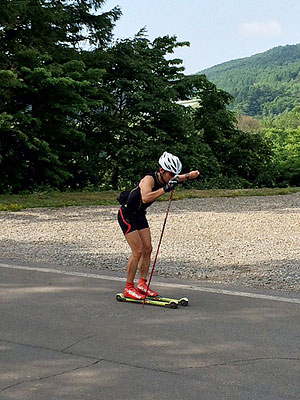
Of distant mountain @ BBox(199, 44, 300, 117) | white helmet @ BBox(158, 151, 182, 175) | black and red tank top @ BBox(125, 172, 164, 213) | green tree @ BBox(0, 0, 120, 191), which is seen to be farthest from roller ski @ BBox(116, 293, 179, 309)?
distant mountain @ BBox(199, 44, 300, 117)

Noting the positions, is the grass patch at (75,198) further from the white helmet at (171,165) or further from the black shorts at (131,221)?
the white helmet at (171,165)

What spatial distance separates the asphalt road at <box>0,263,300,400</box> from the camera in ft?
14.4

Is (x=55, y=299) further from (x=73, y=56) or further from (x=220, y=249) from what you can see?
(x=73, y=56)

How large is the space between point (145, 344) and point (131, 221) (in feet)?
6.09

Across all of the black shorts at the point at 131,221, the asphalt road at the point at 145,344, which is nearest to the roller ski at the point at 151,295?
the asphalt road at the point at 145,344

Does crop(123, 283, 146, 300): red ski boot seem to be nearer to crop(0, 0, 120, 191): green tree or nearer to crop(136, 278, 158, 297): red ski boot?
crop(136, 278, 158, 297): red ski boot

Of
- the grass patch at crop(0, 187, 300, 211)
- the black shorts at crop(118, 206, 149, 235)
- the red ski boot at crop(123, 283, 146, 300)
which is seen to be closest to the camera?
the red ski boot at crop(123, 283, 146, 300)

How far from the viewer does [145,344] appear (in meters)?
5.39

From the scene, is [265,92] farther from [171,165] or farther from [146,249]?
[171,165]

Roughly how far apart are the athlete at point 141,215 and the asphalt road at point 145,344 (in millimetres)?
308

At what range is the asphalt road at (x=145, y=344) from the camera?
14.4 ft

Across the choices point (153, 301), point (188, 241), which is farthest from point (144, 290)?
point (188, 241)

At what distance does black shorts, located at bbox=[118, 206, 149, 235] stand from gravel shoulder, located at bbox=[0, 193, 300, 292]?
1568 mm

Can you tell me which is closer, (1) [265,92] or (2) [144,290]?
(2) [144,290]
